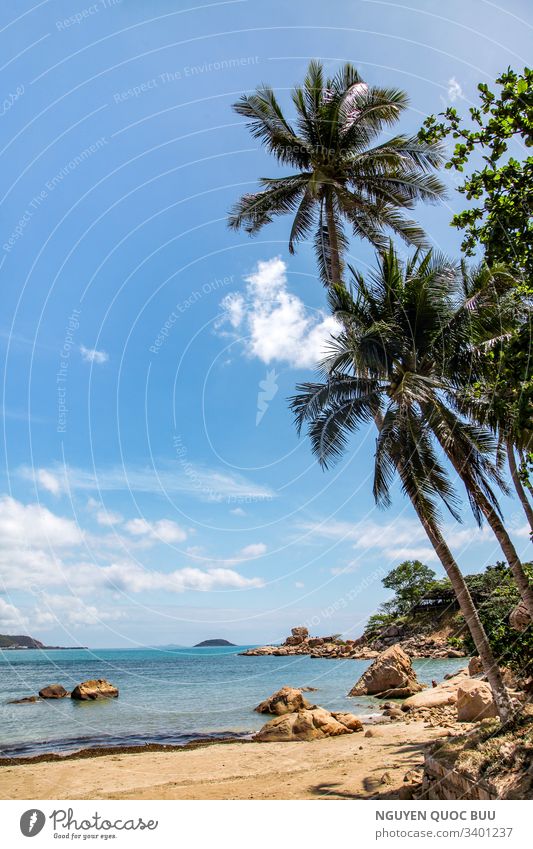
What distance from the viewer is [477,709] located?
51.8 feet

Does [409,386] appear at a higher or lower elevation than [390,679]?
higher

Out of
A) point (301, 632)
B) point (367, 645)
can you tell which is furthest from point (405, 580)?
point (301, 632)

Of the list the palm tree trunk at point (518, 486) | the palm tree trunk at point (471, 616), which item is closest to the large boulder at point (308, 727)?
the palm tree trunk at point (471, 616)

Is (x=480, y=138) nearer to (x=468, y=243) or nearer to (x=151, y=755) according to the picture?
(x=468, y=243)

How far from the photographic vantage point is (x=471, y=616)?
11.5 meters

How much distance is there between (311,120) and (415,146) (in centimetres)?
316

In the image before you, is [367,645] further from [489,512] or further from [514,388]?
[514,388]

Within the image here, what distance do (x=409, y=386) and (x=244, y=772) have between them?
10.5 m

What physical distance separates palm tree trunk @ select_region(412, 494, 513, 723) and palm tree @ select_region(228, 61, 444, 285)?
7.43 meters

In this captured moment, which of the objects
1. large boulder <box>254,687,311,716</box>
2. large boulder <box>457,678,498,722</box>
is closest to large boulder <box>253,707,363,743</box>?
large boulder <box>457,678,498,722</box>

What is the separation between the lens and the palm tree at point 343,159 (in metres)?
15.7

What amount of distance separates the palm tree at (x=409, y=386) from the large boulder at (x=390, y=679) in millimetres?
20792

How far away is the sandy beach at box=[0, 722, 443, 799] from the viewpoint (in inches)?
438

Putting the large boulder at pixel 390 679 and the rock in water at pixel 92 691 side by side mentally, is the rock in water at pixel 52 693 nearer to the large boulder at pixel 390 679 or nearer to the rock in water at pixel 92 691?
the rock in water at pixel 92 691
